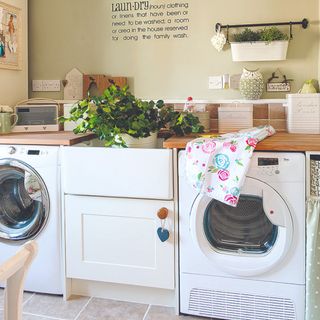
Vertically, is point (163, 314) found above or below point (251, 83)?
below

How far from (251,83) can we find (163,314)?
1550 mm

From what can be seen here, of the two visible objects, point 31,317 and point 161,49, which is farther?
point 161,49

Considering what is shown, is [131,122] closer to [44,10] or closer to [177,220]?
[177,220]

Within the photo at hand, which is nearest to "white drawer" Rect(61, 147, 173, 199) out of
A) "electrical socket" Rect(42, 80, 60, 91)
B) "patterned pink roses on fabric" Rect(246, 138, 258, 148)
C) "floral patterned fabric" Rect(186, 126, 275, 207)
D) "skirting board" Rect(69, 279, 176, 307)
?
"floral patterned fabric" Rect(186, 126, 275, 207)

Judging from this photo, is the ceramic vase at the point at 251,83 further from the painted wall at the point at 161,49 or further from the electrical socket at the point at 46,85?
the electrical socket at the point at 46,85

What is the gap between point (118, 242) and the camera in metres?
2.26

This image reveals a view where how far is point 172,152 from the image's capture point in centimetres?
214

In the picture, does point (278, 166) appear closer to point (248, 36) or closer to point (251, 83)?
point (251, 83)

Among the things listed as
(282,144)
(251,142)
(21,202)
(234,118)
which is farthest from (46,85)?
(282,144)

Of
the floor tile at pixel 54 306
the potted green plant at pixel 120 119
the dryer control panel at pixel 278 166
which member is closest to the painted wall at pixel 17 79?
the potted green plant at pixel 120 119

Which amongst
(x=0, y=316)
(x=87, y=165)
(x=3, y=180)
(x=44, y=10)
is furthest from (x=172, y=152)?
(x=44, y=10)

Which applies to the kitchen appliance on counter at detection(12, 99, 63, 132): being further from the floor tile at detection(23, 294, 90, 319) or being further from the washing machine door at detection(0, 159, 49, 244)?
the floor tile at detection(23, 294, 90, 319)

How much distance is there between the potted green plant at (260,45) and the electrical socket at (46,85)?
1.37 metres

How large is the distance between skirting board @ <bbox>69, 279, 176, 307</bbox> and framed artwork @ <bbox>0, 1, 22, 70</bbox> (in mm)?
1622
